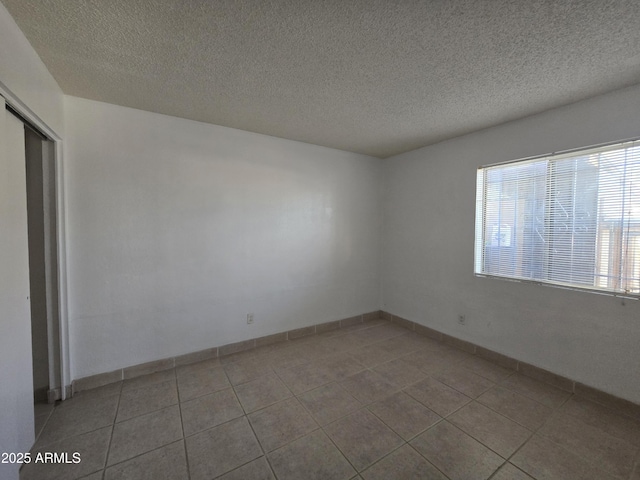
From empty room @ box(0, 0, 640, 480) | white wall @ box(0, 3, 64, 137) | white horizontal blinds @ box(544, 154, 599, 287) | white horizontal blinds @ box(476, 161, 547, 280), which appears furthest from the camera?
white horizontal blinds @ box(476, 161, 547, 280)

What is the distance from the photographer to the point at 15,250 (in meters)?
1.46

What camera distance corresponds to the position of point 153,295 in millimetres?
2461

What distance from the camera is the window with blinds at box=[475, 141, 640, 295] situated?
197 cm

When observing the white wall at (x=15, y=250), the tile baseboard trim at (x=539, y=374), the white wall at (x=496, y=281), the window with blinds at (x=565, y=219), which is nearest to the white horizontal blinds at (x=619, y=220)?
the window with blinds at (x=565, y=219)

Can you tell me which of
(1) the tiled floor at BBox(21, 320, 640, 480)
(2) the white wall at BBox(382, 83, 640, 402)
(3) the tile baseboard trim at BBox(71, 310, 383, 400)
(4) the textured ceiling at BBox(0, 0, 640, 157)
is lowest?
(1) the tiled floor at BBox(21, 320, 640, 480)

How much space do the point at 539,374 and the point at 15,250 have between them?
4.09 m

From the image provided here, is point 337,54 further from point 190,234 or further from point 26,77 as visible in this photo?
point 190,234

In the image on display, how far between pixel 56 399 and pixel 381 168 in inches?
172

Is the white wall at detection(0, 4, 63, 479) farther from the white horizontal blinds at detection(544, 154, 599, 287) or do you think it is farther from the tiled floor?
the white horizontal blinds at detection(544, 154, 599, 287)

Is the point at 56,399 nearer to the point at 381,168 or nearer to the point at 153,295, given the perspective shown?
the point at 153,295

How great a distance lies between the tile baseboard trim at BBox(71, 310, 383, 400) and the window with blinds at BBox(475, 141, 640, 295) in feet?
6.68

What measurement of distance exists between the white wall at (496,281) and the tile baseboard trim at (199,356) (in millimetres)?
1095

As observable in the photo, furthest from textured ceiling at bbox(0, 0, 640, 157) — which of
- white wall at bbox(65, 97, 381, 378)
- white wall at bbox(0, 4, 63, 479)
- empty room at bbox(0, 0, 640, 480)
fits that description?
white wall at bbox(65, 97, 381, 378)

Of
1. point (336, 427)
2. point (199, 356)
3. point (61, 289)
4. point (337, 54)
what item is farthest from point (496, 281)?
point (61, 289)
